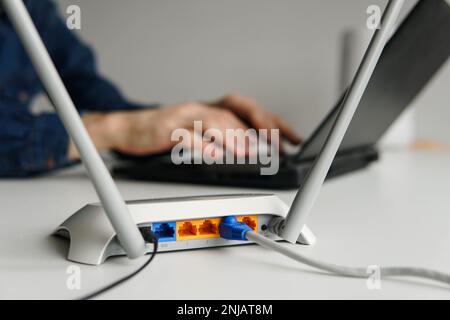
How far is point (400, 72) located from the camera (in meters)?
0.64

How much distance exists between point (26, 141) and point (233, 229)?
1.75ft

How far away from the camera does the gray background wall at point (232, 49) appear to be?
163cm

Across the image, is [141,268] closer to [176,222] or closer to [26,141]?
[176,222]

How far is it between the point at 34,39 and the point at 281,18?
1428 millimetres

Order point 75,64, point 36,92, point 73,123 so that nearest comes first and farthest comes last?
point 73,123
point 36,92
point 75,64

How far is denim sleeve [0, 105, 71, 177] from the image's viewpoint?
0.78m

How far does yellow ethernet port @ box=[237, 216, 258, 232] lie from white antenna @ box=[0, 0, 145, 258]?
3.6 inches

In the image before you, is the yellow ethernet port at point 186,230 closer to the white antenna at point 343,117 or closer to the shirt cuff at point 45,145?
the white antenna at point 343,117

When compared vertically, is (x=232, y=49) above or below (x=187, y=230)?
above

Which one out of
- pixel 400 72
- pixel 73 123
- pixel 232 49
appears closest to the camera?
pixel 73 123
